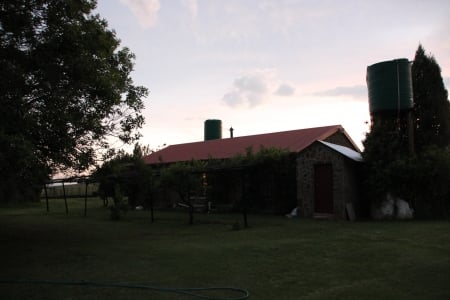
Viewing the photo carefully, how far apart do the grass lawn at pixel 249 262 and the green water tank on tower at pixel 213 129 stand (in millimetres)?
20058

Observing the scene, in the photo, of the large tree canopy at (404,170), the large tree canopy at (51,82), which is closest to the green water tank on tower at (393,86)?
the large tree canopy at (404,170)

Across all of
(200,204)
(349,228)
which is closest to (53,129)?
(349,228)

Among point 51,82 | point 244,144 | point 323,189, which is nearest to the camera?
point 51,82

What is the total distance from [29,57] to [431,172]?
41.2 feet

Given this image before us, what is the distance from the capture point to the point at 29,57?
8273mm

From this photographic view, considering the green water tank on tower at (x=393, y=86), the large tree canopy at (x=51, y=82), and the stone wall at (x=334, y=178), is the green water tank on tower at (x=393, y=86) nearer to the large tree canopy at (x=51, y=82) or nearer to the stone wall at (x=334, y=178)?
the stone wall at (x=334, y=178)

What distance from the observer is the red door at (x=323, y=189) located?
1495cm

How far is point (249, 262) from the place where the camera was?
696cm

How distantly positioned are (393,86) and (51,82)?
12.0m

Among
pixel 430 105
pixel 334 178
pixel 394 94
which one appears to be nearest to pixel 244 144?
pixel 334 178

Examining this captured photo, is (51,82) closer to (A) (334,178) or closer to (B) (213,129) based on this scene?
(A) (334,178)

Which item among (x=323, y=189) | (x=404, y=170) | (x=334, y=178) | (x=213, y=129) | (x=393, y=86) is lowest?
(x=323, y=189)

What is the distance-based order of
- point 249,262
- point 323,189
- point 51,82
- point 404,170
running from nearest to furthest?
point 249,262 < point 51,82 < point 404,170 < point 323,189

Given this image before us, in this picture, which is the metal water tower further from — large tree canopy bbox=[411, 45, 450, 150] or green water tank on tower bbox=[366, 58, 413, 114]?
large tree canopy bbox=[411, 45, 450, 150]
